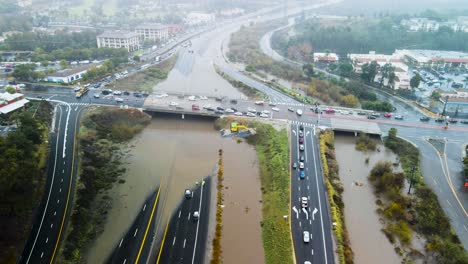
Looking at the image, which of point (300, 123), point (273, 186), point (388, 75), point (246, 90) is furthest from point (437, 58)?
point (273, 186)

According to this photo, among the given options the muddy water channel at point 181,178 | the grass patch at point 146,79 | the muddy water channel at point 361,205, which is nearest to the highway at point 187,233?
the muddy water channel at point 181,178

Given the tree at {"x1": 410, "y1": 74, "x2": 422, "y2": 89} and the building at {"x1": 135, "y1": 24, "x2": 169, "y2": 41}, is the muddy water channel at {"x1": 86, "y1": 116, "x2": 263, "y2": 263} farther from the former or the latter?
the building at {"x1": 135, "y1": 24, "x2": 169, "y2": 41}

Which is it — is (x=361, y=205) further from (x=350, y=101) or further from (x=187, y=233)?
(x=350, y=101)

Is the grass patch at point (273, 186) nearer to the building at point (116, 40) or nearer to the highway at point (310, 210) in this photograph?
the highway at point (310, 210)

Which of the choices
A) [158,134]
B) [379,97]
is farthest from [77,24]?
[379,97]

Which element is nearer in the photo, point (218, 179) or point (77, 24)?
point (218, 179)

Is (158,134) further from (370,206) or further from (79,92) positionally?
(370,206)

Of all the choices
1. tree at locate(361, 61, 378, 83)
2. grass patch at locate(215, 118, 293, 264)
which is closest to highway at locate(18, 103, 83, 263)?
grass patch at locate(215, 118, 293, 264)
